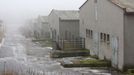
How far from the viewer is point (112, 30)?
22969 mm

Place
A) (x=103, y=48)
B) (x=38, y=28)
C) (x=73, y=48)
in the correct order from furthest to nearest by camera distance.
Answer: (x=38, y=28) → (x=73, y=48) → (x=103, y=48)

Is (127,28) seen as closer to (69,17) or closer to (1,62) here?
(1,62)

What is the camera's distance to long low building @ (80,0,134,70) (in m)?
21.1

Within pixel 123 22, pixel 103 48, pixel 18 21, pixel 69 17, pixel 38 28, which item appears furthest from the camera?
pixel 18 21

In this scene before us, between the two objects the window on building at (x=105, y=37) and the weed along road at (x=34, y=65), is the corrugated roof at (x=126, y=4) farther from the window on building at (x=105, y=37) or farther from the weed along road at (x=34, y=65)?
the weed along road at (x=34, y=65)

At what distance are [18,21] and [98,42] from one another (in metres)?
67.5

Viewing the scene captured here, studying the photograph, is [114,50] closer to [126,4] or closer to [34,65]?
[126,4]

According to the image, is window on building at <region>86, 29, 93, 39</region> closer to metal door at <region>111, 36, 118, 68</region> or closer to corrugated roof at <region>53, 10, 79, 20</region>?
metal door at <region>111, 36, 118, 68</region>

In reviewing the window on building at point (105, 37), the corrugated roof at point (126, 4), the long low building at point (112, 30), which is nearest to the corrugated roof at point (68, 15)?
the long low building at point (112, 30)

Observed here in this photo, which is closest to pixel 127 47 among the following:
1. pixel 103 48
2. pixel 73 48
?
pixel 103 48

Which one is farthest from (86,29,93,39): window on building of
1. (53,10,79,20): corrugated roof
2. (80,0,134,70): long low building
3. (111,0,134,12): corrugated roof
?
(53,10,79,20): corrugated roof

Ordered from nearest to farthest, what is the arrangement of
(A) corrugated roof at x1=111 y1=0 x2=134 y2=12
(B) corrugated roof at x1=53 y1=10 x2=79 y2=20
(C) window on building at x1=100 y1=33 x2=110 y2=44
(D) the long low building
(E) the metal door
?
1. (D) the long low building
2. (A) corrugated roof at x1=111 y1=0 x2=134 y2=12
3. (E) the metal door
4. (C) window on building at x1=100 y1=33 x2=110 y2=44
5. (B) corrugated roof at x1=53 y1=10 x2=79 y2=20

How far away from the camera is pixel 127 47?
2109 centimetres

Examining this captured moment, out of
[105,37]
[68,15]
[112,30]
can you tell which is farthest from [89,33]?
[68,15]
